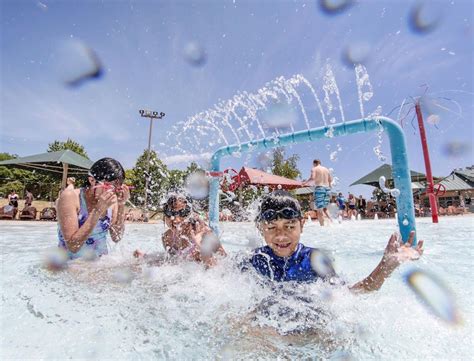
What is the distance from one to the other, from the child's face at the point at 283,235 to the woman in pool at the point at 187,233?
107cm

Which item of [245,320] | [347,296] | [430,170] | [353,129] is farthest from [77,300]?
[430,170]

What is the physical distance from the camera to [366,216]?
61.6ft

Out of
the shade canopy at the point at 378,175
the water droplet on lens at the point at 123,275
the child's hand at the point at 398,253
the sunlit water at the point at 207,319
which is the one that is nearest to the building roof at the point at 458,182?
the shade canopy at the point at 378,175

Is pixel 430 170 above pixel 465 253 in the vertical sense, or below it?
above

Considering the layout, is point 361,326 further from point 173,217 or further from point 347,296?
point 173,217

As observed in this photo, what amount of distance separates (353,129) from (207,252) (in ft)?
8.96

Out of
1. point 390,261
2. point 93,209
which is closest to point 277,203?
point 390,261

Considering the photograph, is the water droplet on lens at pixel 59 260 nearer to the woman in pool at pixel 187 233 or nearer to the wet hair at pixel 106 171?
the wet hair at pixel 106 171

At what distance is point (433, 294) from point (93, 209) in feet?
10.2

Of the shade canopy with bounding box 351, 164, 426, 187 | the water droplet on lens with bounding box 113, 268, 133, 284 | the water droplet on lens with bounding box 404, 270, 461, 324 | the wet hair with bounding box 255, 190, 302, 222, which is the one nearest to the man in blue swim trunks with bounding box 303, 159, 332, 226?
the water droplet on lens with bounding box 404, 270, 461, 324

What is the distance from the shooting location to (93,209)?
2.70 meters

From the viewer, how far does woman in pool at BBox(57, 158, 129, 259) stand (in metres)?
2.59

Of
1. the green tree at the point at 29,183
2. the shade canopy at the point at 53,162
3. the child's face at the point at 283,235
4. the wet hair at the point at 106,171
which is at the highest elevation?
the green tree at the point at 29,183

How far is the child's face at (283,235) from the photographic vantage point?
228 cm
